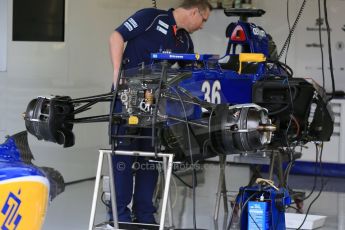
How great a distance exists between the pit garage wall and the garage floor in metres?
0.39

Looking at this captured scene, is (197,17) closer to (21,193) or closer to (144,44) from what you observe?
(144,44)

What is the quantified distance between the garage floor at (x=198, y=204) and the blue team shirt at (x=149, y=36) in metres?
1.31

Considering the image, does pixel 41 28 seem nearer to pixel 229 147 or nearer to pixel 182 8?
pixel 182 8

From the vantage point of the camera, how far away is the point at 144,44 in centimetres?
425

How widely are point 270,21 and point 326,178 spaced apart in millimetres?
2051

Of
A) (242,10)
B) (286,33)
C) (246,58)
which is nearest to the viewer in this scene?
(246,58)

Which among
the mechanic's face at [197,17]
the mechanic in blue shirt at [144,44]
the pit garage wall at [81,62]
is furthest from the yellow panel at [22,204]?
the pit garage wall at [81,62]

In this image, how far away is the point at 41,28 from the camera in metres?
6.18

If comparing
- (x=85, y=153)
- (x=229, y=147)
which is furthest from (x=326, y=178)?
(x=229, y=147)

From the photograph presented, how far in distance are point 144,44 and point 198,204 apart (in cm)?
215

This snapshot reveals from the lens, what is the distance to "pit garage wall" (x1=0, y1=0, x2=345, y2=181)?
5855 mm

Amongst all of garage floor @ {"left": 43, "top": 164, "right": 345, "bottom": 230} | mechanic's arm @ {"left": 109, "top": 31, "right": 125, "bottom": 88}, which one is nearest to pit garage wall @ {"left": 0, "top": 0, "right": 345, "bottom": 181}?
garage floor @ {"left": 43, "top": 164, "right": 345, "bottom": 230}

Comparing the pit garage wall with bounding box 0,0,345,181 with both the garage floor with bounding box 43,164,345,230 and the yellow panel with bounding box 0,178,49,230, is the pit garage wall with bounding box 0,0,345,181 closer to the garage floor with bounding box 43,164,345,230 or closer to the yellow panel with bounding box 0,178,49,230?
the garage floor with bounding box 43,164,345,230

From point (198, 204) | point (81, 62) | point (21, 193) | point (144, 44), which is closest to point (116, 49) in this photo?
point (144, 44)
